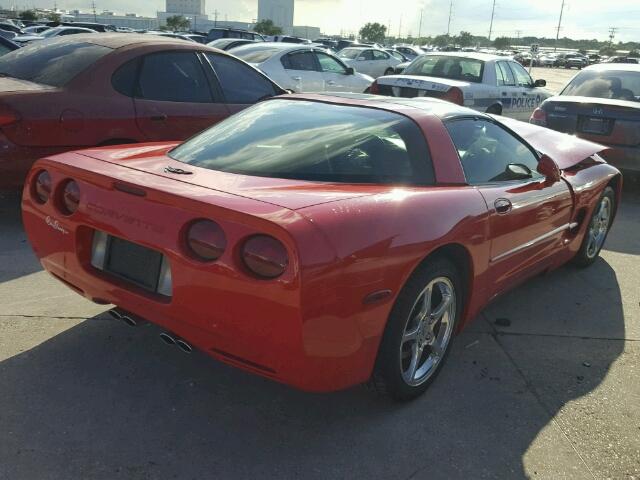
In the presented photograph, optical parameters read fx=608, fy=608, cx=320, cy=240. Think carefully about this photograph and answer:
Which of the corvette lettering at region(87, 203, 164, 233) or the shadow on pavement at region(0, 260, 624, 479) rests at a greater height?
the corvette lettering at region(87, 203, 164, 233)

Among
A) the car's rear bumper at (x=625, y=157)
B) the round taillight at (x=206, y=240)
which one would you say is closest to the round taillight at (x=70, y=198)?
the round taillight at (x=206, y=240)

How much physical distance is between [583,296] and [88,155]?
11.3 feet

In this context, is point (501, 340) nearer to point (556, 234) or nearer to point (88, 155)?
point (556, 234)

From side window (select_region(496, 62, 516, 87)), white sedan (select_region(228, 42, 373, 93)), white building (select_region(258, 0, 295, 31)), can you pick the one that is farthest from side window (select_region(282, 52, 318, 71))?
white building (select_region(258, 0, 295, 31))

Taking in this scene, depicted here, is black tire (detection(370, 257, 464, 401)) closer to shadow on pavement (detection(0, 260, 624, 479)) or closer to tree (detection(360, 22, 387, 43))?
shadow on pavement (detection(0, 260, 624, 479))

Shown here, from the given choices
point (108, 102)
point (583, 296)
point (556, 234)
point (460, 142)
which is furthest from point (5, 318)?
point (583, 296)

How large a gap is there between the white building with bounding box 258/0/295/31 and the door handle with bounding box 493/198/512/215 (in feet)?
416

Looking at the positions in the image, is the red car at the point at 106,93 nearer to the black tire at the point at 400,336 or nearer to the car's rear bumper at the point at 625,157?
the black tire at the point at 400,336

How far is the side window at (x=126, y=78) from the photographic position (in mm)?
5195

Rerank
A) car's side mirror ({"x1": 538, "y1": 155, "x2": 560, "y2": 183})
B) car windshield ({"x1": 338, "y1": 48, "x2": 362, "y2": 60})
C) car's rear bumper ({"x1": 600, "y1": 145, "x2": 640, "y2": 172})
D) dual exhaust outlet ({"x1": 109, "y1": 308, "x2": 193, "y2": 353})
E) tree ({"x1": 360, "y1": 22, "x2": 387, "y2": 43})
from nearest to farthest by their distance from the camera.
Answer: dual exhaust outlet ({"x1": 109, "y1": 308, "x2": 193, "y2": 353}) → car's side mirror ({"x1": 538, "y1": 155, "x2": 560, "y2": 183}) → car's rear bumper ({"x1": 600, "y1": 145, "x2": 640, "y2": 172}) → car windshield ({"x1": 338, "y1": 48, "x2": 362, "y2": 60}) → tree ({"x1": 360, "y1": 22, "x2": 387, "y2": 43})

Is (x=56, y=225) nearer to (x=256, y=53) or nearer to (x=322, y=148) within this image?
(x=322, y=148)

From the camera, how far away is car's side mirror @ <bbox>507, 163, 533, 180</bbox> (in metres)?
3.52

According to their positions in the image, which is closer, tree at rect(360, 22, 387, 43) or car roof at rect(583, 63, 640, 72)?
car roof at rect(583, 63, 640, 72)

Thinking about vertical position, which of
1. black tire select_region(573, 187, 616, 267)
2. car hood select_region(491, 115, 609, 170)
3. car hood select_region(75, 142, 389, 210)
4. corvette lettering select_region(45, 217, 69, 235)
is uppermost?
car hood select_region(75, 142, 389, 210)
